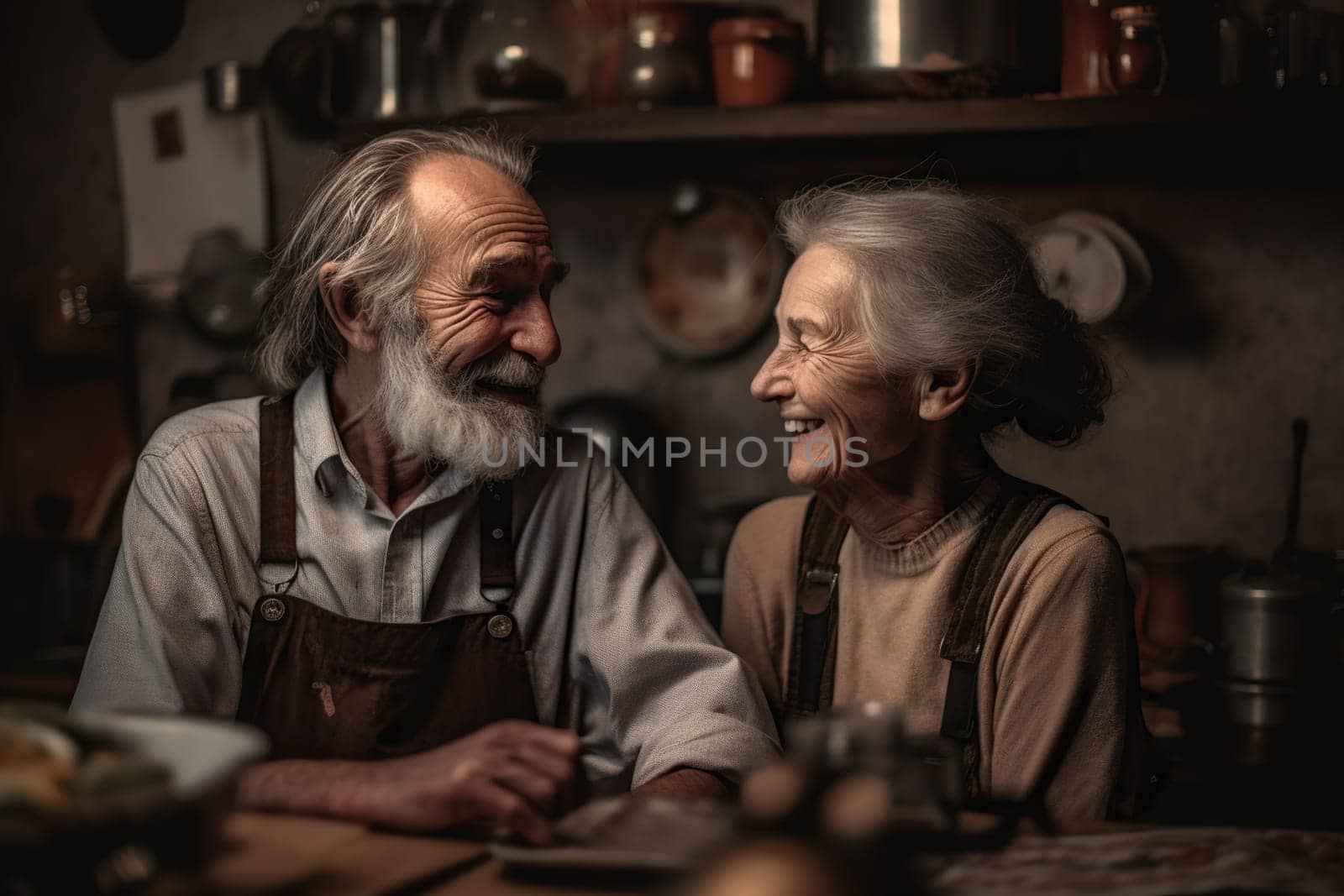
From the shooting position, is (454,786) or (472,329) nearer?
(454,786)

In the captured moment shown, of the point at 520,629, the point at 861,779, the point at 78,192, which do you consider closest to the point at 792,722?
the point at 520,629

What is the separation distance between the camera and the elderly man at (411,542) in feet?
5.86

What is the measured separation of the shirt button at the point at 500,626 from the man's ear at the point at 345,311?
0.48 meters

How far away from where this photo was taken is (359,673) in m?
1.81

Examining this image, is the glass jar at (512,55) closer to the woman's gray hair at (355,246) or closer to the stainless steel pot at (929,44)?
the stainless steel pot at (929,44)

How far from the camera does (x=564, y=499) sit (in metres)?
2.03

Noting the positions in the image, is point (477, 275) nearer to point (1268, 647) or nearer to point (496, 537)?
point (496, 537)

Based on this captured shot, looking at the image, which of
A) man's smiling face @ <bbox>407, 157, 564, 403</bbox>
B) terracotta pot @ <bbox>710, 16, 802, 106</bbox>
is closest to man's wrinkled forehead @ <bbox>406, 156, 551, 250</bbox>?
man's smiling face @ <bbox>407, 157, 564, 403</bbox>

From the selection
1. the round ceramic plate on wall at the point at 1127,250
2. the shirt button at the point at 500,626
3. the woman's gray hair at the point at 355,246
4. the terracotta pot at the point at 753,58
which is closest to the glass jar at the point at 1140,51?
the round ceramic plate on wall at the point at 1127,250

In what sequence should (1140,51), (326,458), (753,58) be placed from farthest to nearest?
(753,58) → (1140,51) → (326,458)

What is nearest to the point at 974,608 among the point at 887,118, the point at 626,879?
the point at 626,879

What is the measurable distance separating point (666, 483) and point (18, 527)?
172cm

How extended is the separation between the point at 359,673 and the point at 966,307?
1055 mm

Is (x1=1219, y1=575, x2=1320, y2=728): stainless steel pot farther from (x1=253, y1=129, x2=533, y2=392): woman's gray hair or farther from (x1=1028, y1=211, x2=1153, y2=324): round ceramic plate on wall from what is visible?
(x1=253, y1=129, x2=533, y2=392): woman's gray hair
